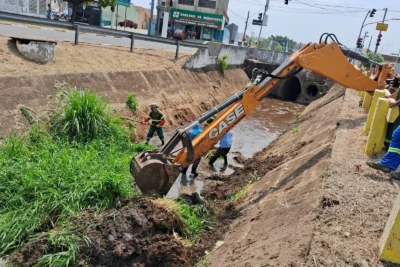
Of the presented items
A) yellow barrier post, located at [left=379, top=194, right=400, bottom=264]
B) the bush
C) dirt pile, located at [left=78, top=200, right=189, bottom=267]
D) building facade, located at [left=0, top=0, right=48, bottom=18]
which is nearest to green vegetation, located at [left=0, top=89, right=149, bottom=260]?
the bush

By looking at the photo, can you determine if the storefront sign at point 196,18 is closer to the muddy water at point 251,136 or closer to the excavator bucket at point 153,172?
the muddy water at point 251,136

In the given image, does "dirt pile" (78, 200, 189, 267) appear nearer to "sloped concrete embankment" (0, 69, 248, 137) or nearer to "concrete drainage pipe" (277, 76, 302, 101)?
"sloped concrete embankment" (0, 69, 248, 137)

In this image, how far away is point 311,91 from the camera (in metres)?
27.7

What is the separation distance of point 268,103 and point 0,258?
71.9ft

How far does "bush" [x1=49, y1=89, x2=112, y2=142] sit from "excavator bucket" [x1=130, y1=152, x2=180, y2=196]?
3393mm

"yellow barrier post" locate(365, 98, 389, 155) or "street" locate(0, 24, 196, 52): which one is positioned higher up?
"street" locate(0, 24, 196, 52)

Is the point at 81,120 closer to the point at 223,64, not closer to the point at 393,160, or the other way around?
the point at 393,160

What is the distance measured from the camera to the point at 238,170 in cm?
1048

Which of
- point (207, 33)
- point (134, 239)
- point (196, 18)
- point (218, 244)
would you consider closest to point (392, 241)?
point (218, 244)

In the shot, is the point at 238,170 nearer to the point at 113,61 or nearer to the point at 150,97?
the point at 150,97

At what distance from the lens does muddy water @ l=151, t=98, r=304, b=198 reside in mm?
9477

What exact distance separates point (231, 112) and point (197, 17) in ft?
152

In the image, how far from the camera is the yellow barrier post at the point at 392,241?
153 inches

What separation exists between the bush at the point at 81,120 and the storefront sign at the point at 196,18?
43368 mm
